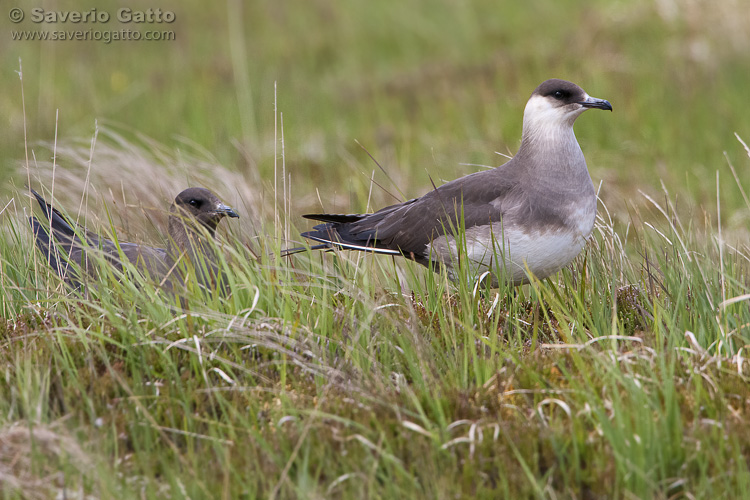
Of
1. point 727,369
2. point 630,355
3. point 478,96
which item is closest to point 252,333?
point 630,355

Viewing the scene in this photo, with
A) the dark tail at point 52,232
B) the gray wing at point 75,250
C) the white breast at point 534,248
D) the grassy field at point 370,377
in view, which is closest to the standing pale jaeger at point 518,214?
the white breast at point 534,248

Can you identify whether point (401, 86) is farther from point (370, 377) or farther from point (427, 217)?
point (370, 377)

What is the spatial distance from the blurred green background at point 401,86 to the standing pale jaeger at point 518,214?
2593mm

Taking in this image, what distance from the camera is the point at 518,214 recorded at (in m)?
4.45

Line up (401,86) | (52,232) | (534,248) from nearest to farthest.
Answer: (534,248) → (52,232) → (401,86)

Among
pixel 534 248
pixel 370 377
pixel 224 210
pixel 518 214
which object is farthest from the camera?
pixel 224 210

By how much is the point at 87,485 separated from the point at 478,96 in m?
9.49

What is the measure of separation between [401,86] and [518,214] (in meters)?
8.35

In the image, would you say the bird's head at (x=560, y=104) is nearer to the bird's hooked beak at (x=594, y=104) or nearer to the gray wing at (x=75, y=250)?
the bird's hooked beak at (x=594, y=104)

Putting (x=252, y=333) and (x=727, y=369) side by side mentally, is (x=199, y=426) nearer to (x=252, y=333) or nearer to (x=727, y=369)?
(x=252, y=333)

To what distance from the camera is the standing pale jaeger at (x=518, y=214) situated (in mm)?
4352

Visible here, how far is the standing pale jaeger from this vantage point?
4.35 metres

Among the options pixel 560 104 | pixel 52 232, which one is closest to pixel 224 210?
pixel 52 232

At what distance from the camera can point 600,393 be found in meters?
3.24
